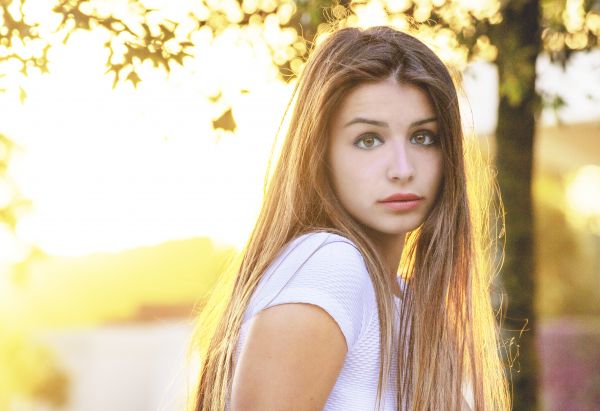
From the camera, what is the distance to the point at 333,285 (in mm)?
2176

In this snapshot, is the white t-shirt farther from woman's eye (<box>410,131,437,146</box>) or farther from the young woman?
woman's eye (<box>410,131,437,146</box>)

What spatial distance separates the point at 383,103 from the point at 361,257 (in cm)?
40

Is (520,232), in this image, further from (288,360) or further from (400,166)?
(288,360)

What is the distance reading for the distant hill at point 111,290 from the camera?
22.1 metres

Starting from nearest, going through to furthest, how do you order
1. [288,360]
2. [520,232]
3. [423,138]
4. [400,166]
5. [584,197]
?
[288,360], [400,166], [423,138], [520,232], [584,197]

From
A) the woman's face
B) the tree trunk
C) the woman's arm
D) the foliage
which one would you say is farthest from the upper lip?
the foliage

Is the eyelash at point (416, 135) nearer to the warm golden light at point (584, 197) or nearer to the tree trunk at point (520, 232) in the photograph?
the tree trunk at point (520, 232)

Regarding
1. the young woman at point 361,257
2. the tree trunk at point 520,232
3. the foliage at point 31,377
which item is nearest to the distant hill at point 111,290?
the foliage at point 31,377

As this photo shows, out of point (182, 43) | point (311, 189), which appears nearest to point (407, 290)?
point (311, 189)

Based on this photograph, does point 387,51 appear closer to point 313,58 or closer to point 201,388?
point 313,58

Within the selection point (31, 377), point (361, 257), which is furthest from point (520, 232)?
point (31, 377)

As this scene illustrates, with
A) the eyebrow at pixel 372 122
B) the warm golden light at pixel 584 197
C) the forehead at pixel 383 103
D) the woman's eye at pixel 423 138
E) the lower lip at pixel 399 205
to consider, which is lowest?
the lower lip at pixel 399 205

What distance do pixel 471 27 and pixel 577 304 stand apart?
14.9 meters

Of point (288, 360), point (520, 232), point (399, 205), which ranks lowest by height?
point (288, 360)
